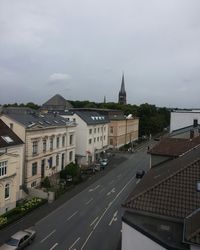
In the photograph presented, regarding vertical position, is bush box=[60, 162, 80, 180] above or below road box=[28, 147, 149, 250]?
above

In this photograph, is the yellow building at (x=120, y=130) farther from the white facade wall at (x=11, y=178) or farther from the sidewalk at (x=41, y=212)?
the white facade wall at (x=11, y=178)

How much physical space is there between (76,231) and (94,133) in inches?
1767

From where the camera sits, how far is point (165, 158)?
38812mm

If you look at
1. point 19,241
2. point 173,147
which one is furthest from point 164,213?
point 173,147

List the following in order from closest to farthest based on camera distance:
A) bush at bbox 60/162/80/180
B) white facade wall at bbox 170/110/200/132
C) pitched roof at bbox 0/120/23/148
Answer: pitched roof at bbox 0/120/23/148 → bush at bbox 60/162/80/180 → white facade wall at bbox 170/110/200/132

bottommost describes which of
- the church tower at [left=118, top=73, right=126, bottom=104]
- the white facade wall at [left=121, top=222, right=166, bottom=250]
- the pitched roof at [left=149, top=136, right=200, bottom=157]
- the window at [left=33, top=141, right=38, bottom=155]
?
the white facade wall at [left=121, top=222, right=166, bottom=250]

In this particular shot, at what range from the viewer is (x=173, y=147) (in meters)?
40.0

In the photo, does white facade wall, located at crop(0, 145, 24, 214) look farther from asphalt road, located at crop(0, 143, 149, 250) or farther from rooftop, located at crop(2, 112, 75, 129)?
rooftop, located at crop(2, 112, 75, 129)

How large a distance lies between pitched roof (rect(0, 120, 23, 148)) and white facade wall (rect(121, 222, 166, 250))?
79.5ft

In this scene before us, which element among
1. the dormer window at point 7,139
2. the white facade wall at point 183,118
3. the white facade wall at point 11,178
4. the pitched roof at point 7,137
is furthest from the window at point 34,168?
the white facade wall at point 183,118

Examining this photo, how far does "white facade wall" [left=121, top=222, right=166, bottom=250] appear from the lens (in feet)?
65.6

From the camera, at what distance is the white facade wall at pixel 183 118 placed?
6950cm

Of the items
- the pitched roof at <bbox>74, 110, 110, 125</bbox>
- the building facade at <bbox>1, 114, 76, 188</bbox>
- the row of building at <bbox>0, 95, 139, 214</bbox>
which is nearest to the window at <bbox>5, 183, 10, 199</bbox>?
the row of building at <bbox>0, 95, 139, 214</bbox>

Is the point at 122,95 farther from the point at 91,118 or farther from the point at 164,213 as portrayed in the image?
the point at 164,213
